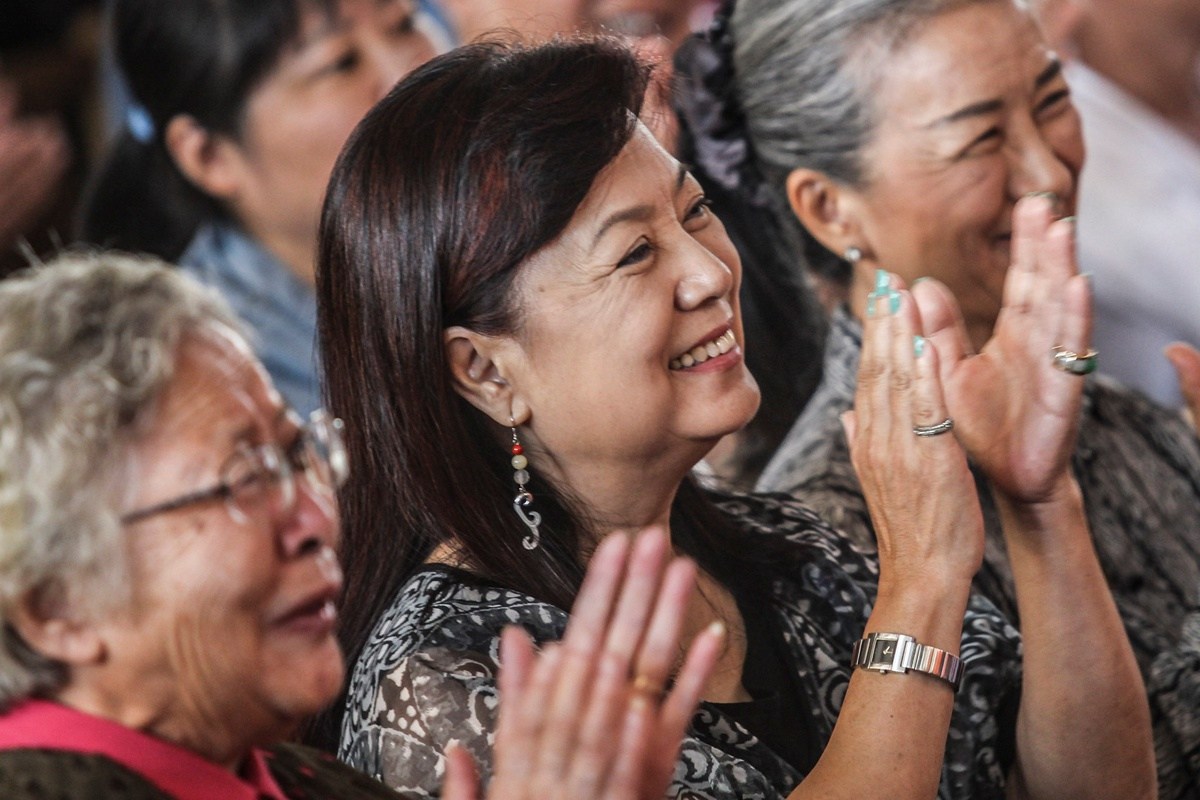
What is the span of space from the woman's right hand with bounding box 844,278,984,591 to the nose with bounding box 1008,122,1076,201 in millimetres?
656

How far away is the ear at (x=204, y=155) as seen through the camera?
10.7ft

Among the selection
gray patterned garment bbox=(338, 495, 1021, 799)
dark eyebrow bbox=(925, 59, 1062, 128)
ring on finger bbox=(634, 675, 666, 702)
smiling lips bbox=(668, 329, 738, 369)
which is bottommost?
gray patterned garment bbox=(338, 495, 1021, 799)

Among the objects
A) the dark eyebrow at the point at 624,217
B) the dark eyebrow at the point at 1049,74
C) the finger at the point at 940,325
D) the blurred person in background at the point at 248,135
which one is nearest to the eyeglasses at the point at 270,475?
the dark eyebrow at the point at 624,217

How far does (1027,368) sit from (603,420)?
0.48 meters

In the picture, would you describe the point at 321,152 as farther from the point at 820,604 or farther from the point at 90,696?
the point at 90,696

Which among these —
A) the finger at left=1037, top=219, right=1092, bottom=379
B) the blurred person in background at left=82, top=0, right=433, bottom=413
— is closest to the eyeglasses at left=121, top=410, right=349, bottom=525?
the finger at left=1037, top=219, right=1092, bottom=379

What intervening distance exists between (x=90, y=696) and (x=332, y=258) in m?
0.60

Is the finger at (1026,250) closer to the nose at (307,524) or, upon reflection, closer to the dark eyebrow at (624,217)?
the dark eyebrow at (624,217)

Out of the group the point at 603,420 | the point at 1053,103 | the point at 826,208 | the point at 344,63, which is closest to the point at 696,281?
the point at 603,420

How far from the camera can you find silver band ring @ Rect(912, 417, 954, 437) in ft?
5.25

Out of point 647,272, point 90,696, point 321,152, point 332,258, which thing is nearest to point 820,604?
point 647,272

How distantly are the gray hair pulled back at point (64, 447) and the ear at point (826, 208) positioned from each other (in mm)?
1336

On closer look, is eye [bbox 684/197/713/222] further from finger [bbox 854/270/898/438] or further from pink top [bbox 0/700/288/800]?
pink top [bbox 0/700/288/800]

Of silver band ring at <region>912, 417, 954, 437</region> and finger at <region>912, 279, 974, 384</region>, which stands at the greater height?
finger at <region>912, 279, 974, 384</region>
